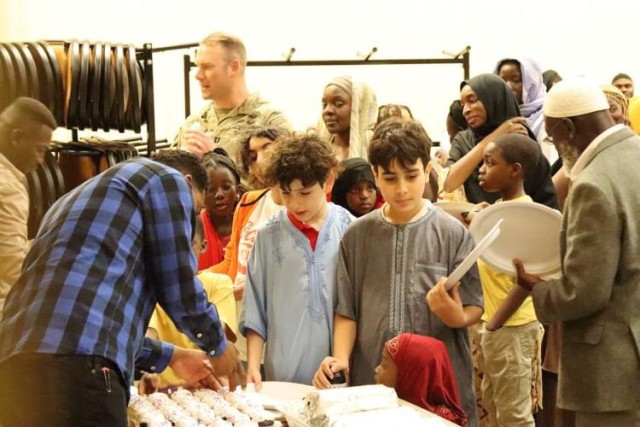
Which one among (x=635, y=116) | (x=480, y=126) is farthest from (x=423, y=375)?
(x=635, y=116)

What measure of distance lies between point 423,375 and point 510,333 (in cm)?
103

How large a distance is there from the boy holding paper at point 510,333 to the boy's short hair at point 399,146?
594mm

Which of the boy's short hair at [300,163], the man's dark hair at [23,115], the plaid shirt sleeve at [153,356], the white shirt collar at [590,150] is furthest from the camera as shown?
the boy's short hair at [300,163]

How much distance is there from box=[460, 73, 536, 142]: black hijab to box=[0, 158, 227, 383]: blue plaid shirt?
83.3 inches

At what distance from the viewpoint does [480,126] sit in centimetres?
429

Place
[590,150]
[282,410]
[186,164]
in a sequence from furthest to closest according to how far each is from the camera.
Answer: [590,150] → [186,164] → [282,410]

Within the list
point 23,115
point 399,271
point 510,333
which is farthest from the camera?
point 510,333

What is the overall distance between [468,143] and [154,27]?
1338 mm

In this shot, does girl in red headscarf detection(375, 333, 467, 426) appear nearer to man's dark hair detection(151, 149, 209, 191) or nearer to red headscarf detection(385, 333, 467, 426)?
red headscarf detection(385, 333, 467, 426)

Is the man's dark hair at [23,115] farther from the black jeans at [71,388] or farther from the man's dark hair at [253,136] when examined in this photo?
the man's dark hair at [253,136]

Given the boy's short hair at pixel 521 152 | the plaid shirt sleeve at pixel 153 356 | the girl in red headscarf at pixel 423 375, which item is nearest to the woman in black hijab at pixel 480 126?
the boy's short hair at pixel 521 152

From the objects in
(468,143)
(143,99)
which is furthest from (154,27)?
(468,143)

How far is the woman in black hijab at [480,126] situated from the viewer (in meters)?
4.14

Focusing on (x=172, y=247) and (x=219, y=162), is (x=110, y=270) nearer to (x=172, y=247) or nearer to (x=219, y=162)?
(x=172, y=247)
